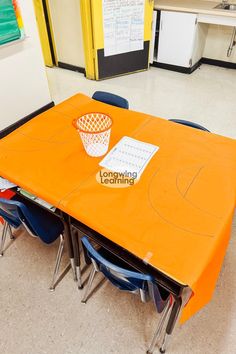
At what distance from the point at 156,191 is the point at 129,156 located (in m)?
0.28

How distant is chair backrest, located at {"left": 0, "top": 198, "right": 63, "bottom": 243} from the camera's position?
4.01 feet

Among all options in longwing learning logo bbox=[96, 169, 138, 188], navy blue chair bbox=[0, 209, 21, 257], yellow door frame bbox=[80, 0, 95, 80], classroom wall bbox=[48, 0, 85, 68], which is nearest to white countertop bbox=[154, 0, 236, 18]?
yellow door frame bbox=[80, 0, 95, 80]

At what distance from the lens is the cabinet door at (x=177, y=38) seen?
3.46 metres

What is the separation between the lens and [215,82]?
377cm

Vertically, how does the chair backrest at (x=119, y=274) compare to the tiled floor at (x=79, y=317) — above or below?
above

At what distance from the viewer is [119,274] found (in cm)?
107

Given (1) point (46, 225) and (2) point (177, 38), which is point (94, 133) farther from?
(2) point (177, 38)

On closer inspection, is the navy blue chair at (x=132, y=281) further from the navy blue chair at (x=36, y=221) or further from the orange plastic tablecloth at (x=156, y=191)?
the navy blue chair at (x=36, y=221)

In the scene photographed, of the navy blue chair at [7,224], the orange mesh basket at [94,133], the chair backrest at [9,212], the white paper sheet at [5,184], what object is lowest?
the navy blue chair at [7,224]

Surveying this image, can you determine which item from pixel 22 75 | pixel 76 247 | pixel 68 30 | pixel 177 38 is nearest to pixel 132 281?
pixel 76 247

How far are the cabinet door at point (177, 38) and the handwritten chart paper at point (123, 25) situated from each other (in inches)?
13.8

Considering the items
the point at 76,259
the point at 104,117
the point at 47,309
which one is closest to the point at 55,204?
the point at 76,259

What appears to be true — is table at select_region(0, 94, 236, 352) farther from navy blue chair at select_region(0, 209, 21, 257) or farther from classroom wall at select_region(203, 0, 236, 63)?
classroom wall at select_region(203, 0, 236, 63)

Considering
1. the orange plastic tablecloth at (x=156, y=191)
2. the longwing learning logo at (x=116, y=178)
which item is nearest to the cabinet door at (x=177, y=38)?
the orange plastic tablecloth at (x=156, y=191)
